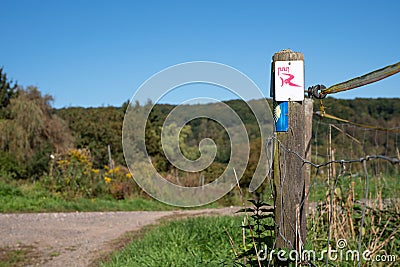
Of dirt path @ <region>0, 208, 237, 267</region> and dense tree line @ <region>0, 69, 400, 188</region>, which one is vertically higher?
dense tree line @ <region>0, 69, 400, 188</region>

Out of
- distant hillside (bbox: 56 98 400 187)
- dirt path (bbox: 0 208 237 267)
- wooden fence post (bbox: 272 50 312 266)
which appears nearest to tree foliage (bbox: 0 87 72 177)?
distant hillside (bbox: 56 98 400 187)

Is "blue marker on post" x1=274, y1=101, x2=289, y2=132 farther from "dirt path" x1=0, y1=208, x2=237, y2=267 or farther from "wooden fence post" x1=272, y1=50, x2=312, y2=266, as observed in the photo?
"dirt path" x1=0, y1=208, x2=237, y2=267

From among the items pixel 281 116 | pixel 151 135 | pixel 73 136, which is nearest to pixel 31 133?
pixel 73 136

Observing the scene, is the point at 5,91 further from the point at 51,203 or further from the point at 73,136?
the point at 51,203

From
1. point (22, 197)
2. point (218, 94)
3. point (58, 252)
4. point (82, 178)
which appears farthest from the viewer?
point (82, 178)

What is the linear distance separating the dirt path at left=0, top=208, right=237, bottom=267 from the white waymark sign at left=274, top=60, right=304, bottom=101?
142 inches

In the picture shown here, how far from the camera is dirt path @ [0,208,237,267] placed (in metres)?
5.50

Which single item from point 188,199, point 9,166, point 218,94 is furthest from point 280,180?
point 9,166

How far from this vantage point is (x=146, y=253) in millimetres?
4438

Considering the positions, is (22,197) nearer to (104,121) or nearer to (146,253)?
(146,253)

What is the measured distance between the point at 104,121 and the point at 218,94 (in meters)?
16.1

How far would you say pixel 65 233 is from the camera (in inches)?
276

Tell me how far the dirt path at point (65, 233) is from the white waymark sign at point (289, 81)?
3.61m

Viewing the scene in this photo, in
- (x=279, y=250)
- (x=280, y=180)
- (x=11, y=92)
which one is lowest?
(x=279, y=250)
